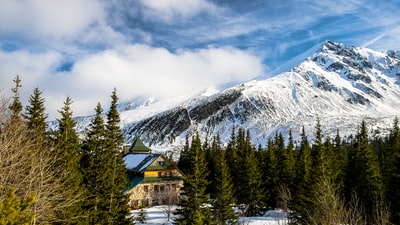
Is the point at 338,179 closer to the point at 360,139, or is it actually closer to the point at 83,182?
the point at 360,139

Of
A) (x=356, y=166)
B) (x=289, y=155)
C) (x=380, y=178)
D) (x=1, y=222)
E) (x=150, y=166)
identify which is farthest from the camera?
(x=150, y=166)

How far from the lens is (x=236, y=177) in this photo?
5806 centimetres

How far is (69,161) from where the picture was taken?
25312 mm

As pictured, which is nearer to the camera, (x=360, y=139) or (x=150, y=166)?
(x=360, y=139)

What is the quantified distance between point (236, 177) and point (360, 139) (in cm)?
2113

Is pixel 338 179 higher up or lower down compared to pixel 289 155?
lower down

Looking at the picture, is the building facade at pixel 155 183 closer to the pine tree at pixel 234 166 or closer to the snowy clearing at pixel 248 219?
the snowy clearing at pixel 248 219

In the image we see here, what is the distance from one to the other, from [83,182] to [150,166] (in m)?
31.5

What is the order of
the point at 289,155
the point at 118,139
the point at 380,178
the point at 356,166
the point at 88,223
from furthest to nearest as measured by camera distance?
the point at 289,155, the point at 356,166, the point at 380,178, the point at 118,139, the point at 88,223

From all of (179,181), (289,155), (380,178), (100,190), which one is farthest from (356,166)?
(100,190)

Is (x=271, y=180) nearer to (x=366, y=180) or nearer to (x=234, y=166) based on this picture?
(x=234, y=166)

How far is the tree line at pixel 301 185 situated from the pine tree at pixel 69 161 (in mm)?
9359

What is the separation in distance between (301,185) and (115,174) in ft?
73.7

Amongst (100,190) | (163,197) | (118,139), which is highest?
(118,139)
